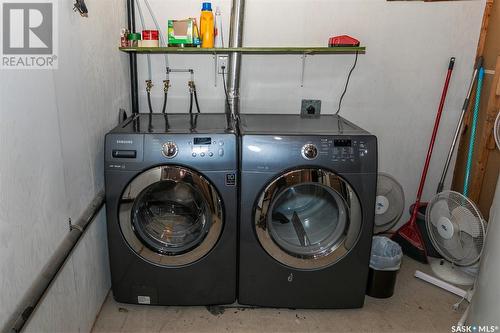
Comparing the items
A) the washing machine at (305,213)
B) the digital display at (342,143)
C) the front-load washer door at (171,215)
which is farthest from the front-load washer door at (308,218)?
the front-load washer door at (171,215)

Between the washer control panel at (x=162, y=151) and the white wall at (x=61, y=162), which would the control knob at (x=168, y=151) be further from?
the white wall at (x=61, y=162)

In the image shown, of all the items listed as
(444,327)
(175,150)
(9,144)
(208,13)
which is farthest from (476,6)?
(9,144)

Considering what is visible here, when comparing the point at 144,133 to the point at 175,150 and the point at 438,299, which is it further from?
the point at 438,299

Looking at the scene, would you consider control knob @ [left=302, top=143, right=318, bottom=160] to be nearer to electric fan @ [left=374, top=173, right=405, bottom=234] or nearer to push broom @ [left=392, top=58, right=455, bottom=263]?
electric fan @ [left=374, top=173, right=405, bottom=234]

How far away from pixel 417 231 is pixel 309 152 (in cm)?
123

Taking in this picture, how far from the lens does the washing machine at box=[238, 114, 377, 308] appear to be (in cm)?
166

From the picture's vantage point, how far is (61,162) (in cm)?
131

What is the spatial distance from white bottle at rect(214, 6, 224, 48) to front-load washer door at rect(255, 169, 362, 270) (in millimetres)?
1076

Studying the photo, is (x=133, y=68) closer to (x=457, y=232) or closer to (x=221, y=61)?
(x=221, y=61)

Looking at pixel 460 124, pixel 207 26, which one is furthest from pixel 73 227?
pixel 460 124

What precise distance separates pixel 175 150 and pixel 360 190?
34.1 inches

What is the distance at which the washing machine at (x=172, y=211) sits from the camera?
1637 millimetres

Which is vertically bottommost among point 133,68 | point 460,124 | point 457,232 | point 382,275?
point 382,275

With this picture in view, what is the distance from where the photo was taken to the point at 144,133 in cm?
165
